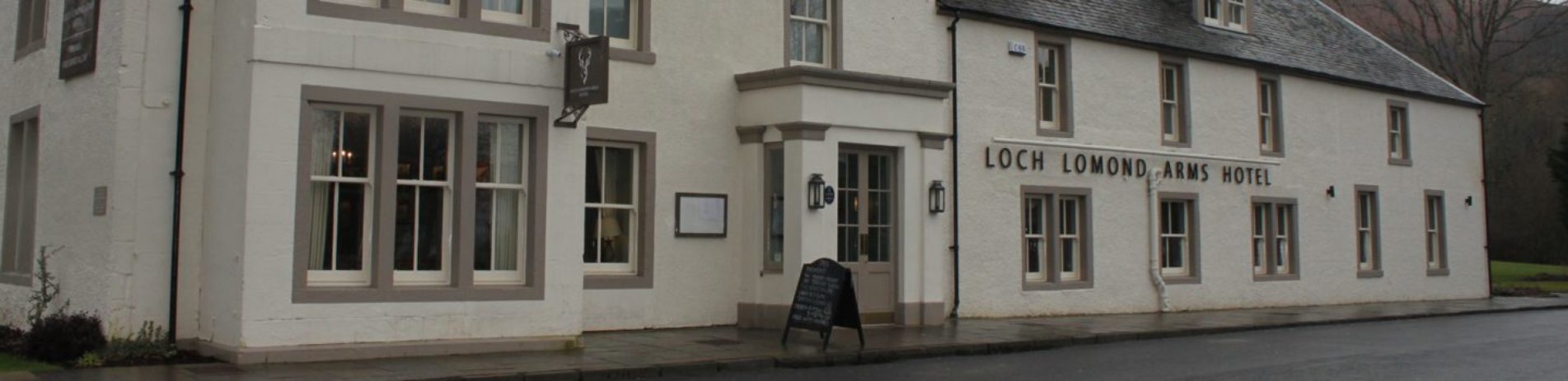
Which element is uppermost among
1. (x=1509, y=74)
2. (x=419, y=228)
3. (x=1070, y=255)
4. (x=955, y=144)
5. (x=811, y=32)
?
(x=1509, y=74)

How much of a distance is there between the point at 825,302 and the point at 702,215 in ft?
8.96

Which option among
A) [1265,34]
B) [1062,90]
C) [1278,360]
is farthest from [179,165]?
[1265,34]

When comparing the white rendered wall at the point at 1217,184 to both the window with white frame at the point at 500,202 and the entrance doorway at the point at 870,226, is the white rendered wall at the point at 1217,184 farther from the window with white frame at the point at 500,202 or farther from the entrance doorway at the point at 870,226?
the window with white frame at the point at 500,202

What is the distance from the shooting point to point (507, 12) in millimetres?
13398

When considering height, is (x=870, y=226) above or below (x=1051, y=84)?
below

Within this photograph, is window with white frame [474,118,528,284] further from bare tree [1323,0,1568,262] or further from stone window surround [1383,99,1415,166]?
bare tree [1323,0,1568,262]

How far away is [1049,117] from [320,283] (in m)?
12.4

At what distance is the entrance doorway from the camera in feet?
55.8

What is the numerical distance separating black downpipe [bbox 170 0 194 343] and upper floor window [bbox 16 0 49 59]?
3.26 metres

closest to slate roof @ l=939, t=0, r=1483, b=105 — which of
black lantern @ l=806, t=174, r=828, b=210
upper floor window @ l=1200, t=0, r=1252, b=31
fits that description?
upper floor window @ l=1200, t=0, r=1252, b=31

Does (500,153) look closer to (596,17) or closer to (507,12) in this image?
(507,12)

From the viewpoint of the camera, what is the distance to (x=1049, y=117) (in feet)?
68.5

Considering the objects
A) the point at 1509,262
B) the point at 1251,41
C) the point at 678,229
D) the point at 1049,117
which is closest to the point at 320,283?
the point at 678,229

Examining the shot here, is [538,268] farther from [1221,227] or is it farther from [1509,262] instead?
[1509,262]
